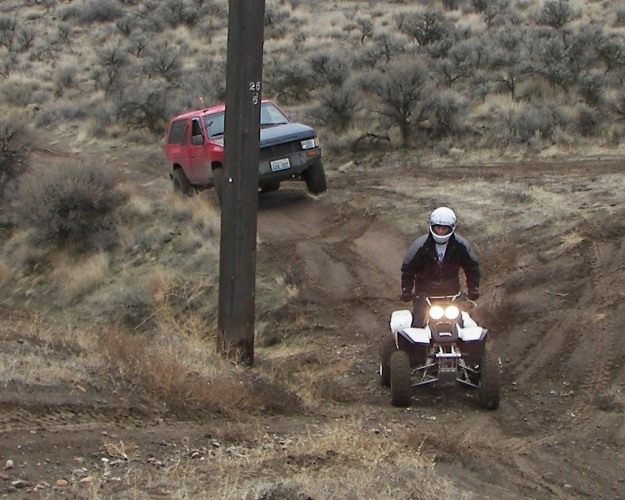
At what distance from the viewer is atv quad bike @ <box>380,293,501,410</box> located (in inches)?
332

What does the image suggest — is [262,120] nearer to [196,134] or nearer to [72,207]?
[196,134]

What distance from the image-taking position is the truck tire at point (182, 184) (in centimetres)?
1888

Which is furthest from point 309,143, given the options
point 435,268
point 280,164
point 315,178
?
point 435,268

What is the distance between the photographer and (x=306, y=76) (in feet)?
93.6

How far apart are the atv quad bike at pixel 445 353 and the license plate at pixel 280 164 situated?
8.35m

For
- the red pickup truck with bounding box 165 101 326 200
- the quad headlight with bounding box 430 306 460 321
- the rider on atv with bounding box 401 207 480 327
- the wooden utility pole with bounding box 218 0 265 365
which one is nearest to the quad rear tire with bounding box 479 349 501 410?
the quad headlight with bounding box 430 306 460 321

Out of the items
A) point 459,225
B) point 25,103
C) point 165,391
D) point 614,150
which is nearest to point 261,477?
point 165,391

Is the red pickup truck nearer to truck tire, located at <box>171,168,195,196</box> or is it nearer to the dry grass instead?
truck tire, located at <box>171,168,195,196</box>

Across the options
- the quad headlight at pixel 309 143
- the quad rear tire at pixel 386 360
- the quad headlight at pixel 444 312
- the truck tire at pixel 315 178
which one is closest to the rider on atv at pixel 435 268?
the quad headlight at pixel 444 312

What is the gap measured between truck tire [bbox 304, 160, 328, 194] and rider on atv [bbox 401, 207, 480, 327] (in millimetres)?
8911

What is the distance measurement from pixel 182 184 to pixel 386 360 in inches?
414

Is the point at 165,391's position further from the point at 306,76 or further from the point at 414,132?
the point at 306,76

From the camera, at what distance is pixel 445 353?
8.55 metres

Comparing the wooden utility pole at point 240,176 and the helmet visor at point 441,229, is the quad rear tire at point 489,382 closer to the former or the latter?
the helmet visor at point 441,229
